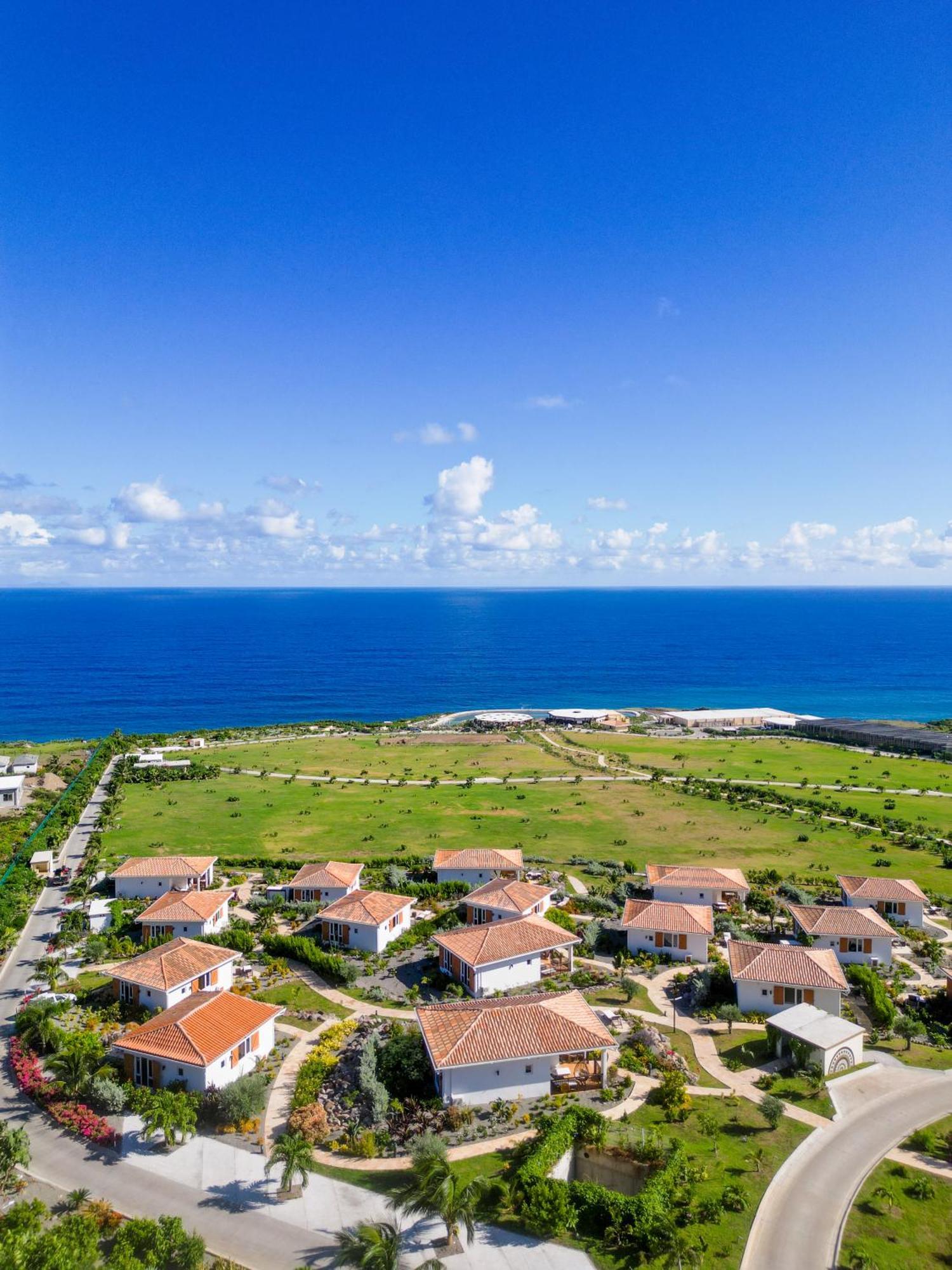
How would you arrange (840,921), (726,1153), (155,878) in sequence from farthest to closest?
(155,878)
(840,921)
(726,1153)

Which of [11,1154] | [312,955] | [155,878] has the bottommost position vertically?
[155,878]

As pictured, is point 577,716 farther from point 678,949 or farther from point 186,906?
point 186,906

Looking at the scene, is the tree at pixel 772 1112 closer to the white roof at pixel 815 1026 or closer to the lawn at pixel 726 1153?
the lawn at pixel 726 1153

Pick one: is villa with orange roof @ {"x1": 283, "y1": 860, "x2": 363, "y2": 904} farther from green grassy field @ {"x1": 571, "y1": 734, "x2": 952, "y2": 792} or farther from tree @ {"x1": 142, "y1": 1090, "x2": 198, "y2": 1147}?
green grassy field @ {"x1": 571, "y1": 734, "x2": 952, "y2": 792}

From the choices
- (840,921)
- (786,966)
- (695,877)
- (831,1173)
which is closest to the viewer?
(831,1173)

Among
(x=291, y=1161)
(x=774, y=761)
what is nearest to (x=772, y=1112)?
(x=291, y=1161)

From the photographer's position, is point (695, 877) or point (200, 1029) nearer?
point (200, 1029)

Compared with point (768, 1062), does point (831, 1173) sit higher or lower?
higher
